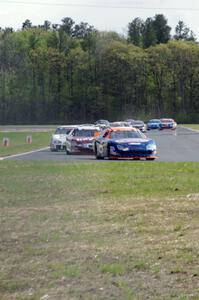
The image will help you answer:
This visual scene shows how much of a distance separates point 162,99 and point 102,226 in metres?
136

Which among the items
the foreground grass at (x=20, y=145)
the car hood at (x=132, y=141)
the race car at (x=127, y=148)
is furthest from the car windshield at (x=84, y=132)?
the car hood at (x=132, y=141)

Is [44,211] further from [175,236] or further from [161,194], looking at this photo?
[175,236]

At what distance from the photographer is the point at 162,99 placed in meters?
148

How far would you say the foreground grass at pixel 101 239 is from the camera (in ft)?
29.5

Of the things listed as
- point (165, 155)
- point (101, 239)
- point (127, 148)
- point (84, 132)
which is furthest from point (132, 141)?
point (101, 239)

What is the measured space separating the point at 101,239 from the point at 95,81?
431ft

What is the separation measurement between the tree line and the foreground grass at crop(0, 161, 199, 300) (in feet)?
398

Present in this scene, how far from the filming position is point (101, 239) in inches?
461

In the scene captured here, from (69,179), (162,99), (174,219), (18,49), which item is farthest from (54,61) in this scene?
(174,219)

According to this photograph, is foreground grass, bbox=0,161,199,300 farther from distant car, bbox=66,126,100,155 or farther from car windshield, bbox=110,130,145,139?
distant car, bbox=66,126,100,155

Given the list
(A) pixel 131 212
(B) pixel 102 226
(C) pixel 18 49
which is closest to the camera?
(B) pixel 102 226

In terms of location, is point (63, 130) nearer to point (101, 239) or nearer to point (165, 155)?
point (165, 155)

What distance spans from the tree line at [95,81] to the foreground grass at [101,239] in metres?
121

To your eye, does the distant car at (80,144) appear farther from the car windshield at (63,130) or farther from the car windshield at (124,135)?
the car windshield at (63,130)
